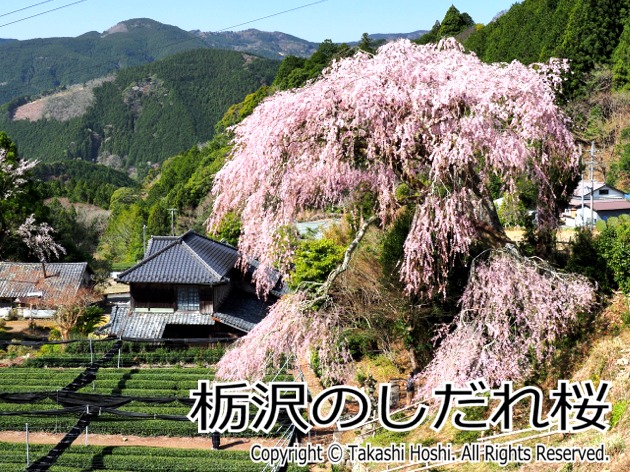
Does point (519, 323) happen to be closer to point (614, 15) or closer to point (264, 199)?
point (264, 199)

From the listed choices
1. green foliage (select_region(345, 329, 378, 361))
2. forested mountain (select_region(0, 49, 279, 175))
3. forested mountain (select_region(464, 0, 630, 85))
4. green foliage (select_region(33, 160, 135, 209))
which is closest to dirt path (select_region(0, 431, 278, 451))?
green foliage (select_region(345, 329, 378, 361))

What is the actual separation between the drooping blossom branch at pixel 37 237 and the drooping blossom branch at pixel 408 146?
24.0 metres

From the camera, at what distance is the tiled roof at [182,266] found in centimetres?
2064

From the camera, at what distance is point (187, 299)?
21.0 m

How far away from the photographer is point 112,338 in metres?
20.2

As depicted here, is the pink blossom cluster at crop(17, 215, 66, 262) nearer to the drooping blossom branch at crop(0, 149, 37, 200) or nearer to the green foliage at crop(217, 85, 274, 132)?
the drooping blossom branch at crop(0, 149, 37, 200)

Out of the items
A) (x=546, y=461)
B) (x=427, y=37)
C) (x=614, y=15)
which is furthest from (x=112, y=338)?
(x=427, y=37)

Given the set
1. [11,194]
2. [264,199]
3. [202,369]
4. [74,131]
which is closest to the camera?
[264,199]

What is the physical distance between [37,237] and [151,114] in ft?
361

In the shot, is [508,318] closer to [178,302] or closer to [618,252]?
[618,252]

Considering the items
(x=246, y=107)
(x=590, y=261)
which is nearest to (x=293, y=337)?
(x=590, y=261)

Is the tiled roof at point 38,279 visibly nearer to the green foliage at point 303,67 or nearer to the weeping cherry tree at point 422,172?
the weeping cherry tree at point 422,172

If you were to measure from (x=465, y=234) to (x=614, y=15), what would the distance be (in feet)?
103

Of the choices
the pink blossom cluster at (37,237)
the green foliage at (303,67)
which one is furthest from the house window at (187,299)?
the green foliage at (303,67)
